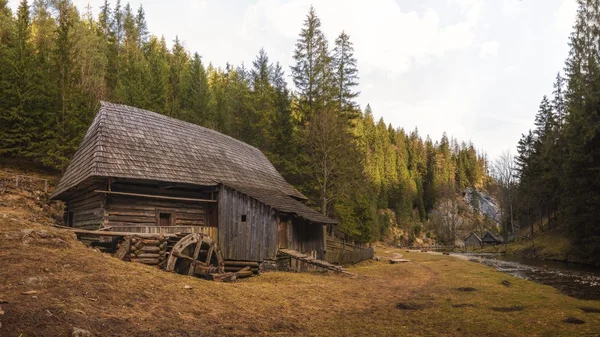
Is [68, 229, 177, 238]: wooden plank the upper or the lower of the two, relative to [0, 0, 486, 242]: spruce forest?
lower

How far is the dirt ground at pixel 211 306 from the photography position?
22.5 ft

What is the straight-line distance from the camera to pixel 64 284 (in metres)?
8.23

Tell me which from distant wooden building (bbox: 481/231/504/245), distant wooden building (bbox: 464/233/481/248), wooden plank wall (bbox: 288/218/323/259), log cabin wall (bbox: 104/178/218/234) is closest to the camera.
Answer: log cabin wall (bbox: 104/178/218/234)

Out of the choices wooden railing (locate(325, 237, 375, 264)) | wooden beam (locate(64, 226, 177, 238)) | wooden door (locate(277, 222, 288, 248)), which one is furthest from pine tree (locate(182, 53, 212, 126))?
wooden beam (locate(64, 226, 177, 238))

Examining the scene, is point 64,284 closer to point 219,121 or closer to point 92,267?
point 92,267

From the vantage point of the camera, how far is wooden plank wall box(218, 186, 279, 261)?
19.2m

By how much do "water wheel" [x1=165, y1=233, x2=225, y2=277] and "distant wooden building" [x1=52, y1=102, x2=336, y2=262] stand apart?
806 mm

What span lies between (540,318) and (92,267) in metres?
12.6

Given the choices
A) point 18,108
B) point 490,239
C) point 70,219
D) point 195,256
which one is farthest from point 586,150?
point 490,239

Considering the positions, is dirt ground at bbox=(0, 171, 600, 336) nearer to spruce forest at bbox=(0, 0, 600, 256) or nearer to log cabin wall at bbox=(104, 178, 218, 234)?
log cabin wall at bbox=(104, 178, 218, 234)

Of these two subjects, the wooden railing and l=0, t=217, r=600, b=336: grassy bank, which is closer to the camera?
l=0, t=217, r=600, b=336: grassy bank

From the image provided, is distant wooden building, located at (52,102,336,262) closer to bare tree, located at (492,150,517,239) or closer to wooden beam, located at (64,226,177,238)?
wooden beam, located at (64,226,177,238)

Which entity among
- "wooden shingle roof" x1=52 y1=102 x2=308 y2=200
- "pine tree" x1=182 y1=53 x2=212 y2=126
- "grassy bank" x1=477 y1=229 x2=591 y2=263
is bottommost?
"grassy bank" x1=477 y1=229 x2=591 y2=263

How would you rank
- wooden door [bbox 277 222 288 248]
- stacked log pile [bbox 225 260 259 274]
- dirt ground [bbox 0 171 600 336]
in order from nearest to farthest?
dirt ground [bbox 0 171 600 336], stacked log pile [bbox 225 260 259 274], wooden door [bbox 277 222 288 248]
